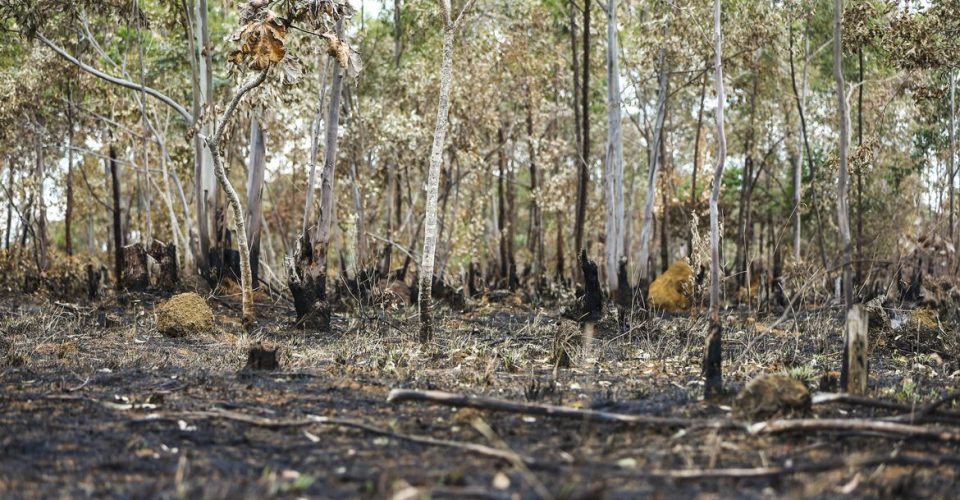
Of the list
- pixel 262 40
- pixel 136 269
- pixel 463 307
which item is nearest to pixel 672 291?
pixel 463 307

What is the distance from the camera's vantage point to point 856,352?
555 cm

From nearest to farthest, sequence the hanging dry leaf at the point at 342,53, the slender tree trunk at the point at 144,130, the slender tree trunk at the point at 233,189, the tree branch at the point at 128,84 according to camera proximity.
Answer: the hanging dry leaf at the point at 342,53
the slender tree trunk at the point at 233,189
the tree branch at the point at 128,84
the slender tree trunk at the point at 144,130

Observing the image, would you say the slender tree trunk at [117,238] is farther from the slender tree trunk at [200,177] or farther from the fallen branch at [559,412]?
the fallen branch at [559,412]

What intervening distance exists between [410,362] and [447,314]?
17.8 ft

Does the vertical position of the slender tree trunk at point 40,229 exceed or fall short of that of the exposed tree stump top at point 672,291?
it exceeds it

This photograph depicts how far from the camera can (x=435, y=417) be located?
4.97m

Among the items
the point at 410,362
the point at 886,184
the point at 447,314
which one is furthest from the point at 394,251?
the point at 410,362

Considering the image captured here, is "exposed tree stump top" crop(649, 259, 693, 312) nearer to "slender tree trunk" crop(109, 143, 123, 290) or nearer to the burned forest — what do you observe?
the burned forest

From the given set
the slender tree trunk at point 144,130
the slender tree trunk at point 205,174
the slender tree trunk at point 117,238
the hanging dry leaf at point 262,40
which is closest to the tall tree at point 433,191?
the hanging dry leaf at point 262,40

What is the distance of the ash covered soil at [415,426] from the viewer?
3.65 metres

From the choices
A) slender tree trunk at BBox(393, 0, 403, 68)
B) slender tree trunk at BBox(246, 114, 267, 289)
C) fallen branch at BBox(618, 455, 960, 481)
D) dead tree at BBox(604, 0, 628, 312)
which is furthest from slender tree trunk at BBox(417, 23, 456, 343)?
slender tree trunk at BBox(393, 0, 403, 68)

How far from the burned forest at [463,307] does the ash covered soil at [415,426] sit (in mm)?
26

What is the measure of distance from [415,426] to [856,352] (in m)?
2.70

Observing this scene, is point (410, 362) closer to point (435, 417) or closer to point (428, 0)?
point (435, 417)
